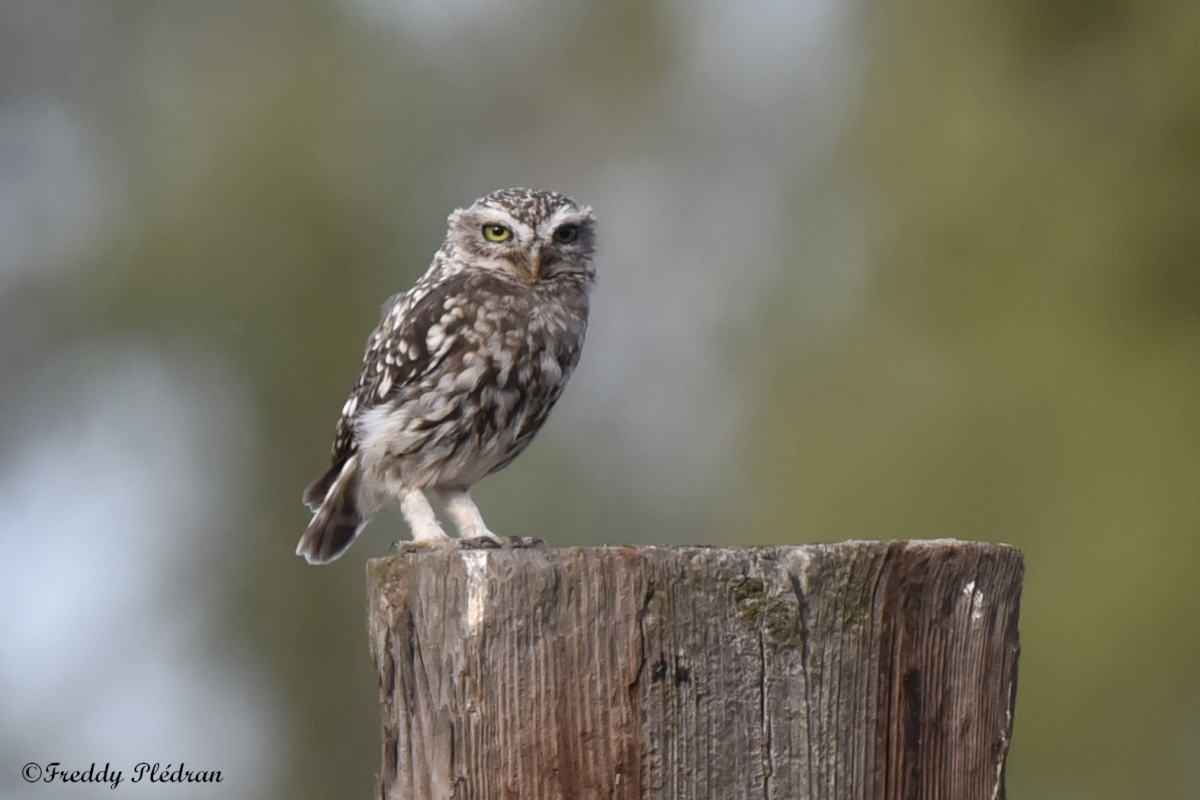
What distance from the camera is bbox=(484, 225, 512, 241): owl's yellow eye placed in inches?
192

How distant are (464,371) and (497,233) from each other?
0.65 meters

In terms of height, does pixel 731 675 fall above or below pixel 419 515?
above

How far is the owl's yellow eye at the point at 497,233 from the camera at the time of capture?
16.0 ft

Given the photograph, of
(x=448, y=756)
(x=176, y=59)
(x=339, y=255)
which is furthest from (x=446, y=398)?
(x=176, y=59)

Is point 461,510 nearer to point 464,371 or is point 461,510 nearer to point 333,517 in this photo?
point 333,517

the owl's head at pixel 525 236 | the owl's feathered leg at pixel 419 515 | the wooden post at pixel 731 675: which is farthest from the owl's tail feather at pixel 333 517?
the wooden post at pixel 731 675

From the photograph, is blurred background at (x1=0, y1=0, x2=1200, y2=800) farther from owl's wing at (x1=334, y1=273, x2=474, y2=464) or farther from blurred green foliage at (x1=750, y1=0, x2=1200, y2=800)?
owl's wing at (x1=334, y1=273, x2=474, y2=464)

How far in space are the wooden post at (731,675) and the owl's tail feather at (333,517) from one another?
8.08 ft

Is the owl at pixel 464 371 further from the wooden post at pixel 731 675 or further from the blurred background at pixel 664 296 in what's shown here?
the blurred background at pixel 664 296

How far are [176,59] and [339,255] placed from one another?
2486 millimetres

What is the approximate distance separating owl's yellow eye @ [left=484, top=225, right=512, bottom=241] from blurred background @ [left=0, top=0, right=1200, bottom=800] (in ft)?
16.4

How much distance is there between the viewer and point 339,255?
1373cm

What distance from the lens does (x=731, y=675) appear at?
7.30 feet

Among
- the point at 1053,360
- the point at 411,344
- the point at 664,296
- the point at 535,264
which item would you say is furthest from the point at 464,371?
the point at 664,296
